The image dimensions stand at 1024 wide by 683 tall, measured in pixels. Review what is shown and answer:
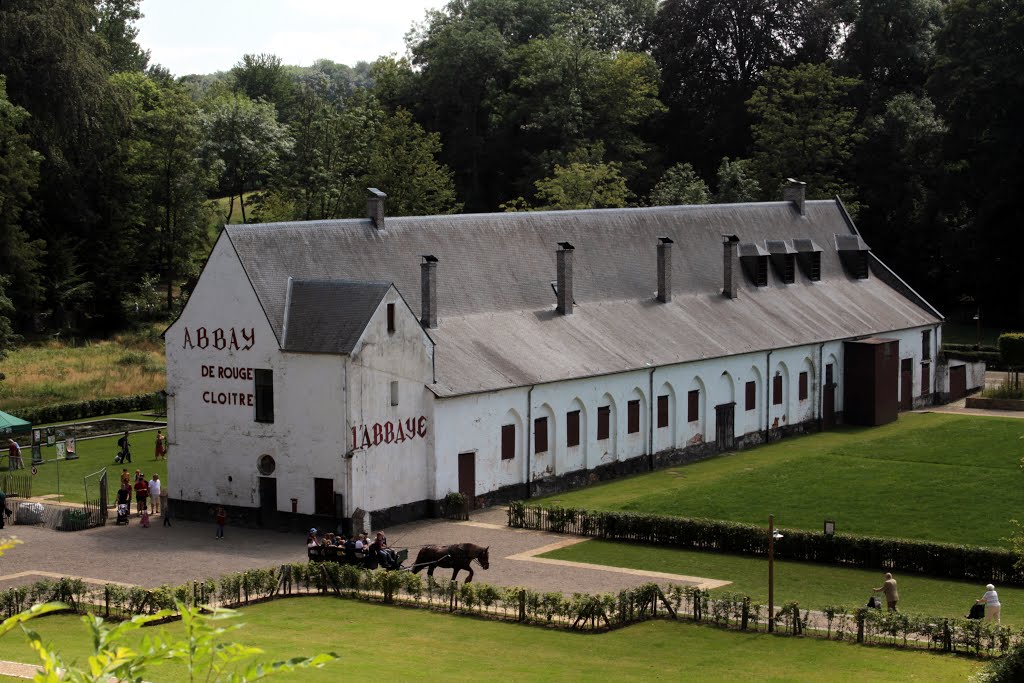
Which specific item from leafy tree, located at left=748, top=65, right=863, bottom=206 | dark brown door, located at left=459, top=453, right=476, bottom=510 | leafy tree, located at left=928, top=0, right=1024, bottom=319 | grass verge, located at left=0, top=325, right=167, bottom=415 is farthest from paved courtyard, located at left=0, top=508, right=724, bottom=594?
leafy tree, located at left=748, top=65, right=863, bottom=206

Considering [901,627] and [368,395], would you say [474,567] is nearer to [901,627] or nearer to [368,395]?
[368,395]

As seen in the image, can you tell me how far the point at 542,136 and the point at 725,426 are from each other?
190ft

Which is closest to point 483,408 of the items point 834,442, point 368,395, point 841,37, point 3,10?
point 368,395

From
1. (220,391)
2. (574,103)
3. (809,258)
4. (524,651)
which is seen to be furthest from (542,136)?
(524,651)

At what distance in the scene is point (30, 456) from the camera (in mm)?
63094

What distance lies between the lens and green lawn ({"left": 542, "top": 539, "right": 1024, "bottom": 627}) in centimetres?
3921

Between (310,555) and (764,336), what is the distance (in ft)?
103

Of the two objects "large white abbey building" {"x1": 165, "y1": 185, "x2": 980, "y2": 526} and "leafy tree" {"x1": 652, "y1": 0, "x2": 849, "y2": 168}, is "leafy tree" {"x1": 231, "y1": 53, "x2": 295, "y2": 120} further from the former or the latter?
"large white abbey building" {"x1": 165, "y1": 185, "x2": 980, "y2": 526}

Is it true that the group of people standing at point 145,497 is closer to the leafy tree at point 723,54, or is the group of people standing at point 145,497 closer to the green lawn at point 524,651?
the green lawn at point 524,651

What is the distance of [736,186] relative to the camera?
106m

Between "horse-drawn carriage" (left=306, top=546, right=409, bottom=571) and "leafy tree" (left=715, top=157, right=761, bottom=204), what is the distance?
66224 mm

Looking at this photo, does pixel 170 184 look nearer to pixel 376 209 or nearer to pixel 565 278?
pixel 565 278

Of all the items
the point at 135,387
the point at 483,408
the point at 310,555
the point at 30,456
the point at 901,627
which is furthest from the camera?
the point at 135,387

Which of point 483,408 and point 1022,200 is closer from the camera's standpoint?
point 483,408
